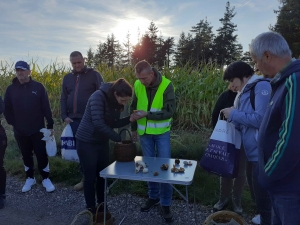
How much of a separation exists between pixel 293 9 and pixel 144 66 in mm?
30422

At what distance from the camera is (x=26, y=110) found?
4273 millimetres

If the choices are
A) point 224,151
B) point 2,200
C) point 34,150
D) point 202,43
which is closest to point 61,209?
point 2,200

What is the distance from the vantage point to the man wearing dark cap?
168 inches

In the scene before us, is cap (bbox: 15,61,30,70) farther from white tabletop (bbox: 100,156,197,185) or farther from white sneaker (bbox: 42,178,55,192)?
white tabletop (bbox: 100,156,197,185)

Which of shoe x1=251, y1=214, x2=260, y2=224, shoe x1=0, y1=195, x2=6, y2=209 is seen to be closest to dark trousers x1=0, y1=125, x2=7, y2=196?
shoe x1=0, y1=195, x2=6, y2=209

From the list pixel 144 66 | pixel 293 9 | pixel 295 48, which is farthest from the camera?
pixel 293 9

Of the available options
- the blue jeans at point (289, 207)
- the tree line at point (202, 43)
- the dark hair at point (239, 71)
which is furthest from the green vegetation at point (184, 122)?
the tree line at point (202, 43)

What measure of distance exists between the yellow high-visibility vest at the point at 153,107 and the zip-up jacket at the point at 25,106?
1582 mm

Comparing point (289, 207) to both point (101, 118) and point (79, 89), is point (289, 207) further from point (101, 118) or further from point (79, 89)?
point (79, 89)

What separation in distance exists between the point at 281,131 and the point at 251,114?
3.30 feet

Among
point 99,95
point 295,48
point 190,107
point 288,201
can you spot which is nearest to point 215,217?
point 288,201

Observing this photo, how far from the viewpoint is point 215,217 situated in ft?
9.41

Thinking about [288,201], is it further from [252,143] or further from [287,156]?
[252,143]

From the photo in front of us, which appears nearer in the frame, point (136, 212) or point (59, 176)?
point (136, 212)
